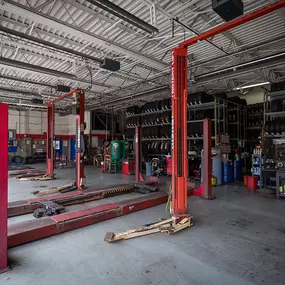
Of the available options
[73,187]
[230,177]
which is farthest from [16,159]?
[230,177]

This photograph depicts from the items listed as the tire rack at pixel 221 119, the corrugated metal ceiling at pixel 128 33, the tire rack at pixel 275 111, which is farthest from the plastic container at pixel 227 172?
the corrugated metal ceiling at pixel 128 33

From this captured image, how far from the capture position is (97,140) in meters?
17.1

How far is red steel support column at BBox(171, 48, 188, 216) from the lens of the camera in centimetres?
391

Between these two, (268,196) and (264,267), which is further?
(268,196)

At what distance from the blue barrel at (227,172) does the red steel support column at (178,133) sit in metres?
5.23

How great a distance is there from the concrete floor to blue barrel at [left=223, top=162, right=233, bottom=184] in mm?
4180

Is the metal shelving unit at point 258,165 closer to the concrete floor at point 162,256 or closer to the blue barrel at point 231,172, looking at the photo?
the blue barrel at point 231,172

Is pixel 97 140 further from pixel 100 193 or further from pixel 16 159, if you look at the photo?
pixel 100 193

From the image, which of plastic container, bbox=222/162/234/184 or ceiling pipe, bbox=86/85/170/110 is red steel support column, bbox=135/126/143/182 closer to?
ceiling pipe, bbox=86/85/170/110

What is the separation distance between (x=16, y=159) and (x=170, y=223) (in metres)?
15.1

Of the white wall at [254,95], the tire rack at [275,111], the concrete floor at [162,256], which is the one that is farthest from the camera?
the white wall at [254,95]

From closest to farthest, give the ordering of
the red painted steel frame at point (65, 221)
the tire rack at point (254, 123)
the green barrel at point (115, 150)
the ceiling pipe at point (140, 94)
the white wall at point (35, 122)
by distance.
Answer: the red painted steel frame at point (65, 221), the ceiling pipe at point (140, 94), the tire rack at point (254, 123), the green barrel at point (115, 150), the white wall at point (35, 122)

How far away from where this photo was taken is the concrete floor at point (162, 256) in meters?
2.44

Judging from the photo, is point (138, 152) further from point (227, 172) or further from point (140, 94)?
point (227, 172)
